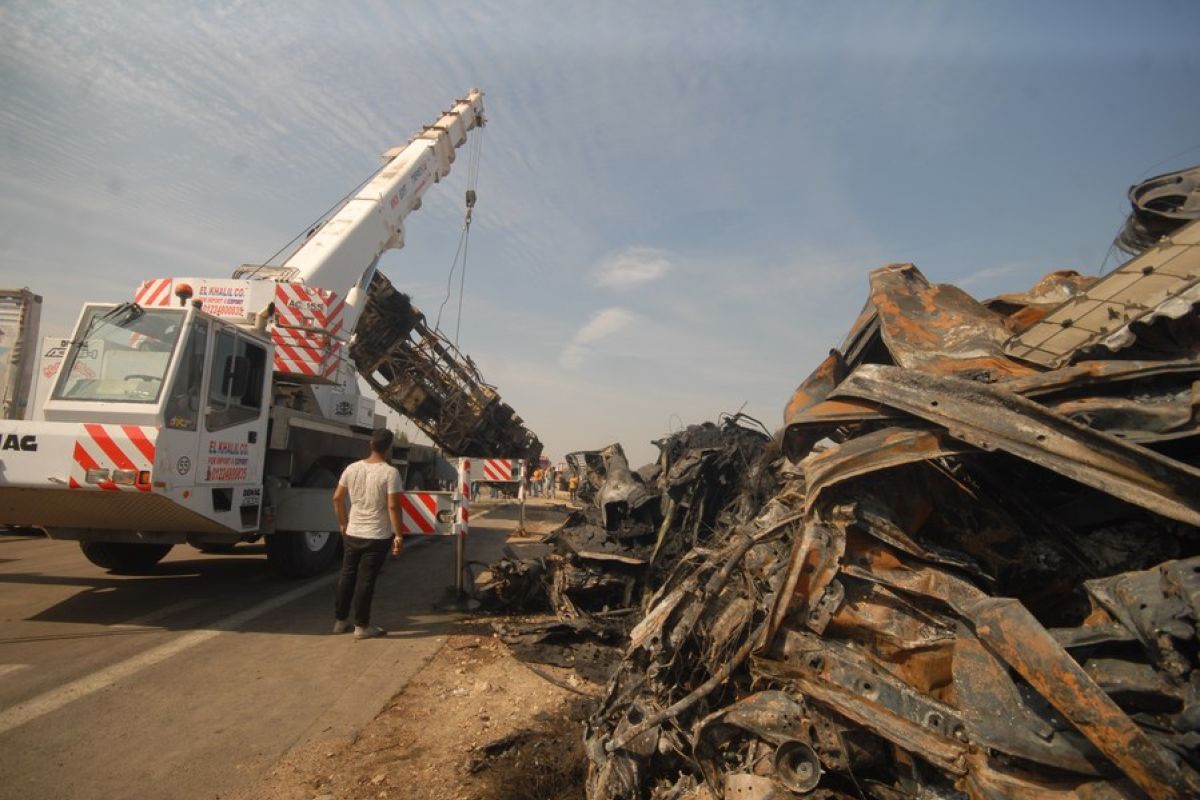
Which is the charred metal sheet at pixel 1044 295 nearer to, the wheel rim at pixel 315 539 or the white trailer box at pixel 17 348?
the wheel rim at pixel 315 539

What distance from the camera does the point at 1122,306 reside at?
8.91 feet

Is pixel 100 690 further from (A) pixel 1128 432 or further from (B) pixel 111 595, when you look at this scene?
(A) pixel 1128 432

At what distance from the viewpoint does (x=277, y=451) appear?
258 inches

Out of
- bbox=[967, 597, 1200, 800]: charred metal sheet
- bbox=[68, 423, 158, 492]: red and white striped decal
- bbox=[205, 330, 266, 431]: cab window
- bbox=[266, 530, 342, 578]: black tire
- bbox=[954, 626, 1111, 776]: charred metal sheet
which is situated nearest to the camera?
bbox=[967, 597, 1200, 800]: charred metal sheet

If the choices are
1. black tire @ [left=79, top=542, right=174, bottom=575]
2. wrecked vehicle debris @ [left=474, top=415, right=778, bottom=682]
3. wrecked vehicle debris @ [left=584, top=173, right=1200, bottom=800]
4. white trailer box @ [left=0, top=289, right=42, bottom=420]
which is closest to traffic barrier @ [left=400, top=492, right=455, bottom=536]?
wrecked vehicle debris @ [left=474, top=415, right=778, bottom=682]

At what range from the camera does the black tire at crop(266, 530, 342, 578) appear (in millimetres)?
6777

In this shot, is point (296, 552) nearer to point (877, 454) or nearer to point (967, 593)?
point (877, 454)

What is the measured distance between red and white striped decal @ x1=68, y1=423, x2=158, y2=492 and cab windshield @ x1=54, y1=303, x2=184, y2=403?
1.19ft

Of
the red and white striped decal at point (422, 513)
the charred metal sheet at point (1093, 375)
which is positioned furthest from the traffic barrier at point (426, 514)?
the charred metal sheet at point (1093, 375)

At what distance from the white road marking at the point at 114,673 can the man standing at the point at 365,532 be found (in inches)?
36.8

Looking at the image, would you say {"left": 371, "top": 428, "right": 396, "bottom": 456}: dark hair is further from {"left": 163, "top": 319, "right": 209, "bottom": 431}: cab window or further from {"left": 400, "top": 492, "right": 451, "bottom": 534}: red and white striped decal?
{"left": 163, "top": 319, "right": 209, "bottom": 431}: cab window

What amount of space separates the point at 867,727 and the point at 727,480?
151 inches

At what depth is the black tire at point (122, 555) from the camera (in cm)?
646

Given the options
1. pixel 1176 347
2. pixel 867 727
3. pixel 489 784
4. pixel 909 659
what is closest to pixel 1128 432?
pixel 1176 347
